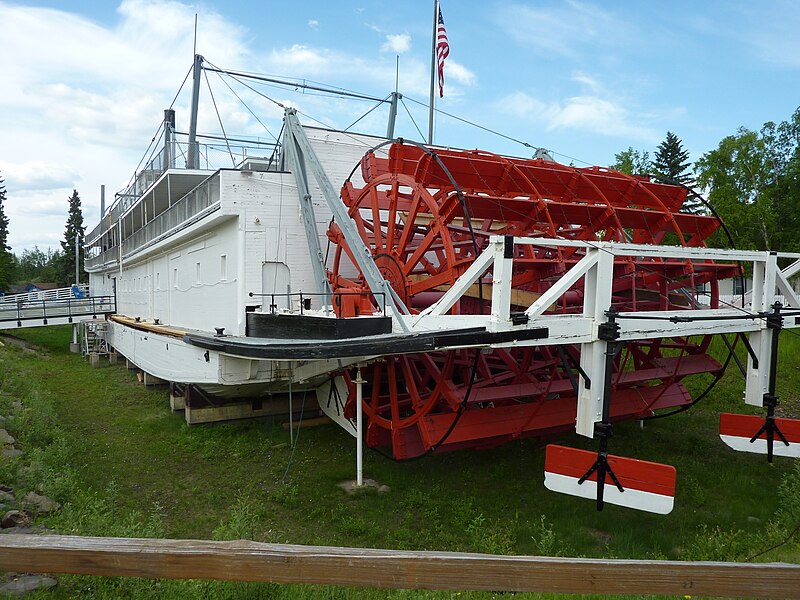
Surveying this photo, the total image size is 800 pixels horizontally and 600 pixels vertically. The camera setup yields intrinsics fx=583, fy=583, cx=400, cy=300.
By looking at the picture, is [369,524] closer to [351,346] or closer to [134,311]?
[351,346]

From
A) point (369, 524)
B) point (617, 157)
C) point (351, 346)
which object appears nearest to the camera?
point (351, 346)

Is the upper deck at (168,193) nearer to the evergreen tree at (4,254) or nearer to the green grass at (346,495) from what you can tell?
the green grass at (346,495)

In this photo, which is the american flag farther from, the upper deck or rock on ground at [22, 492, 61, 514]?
rock on ground at [22, 492, 61, 514]

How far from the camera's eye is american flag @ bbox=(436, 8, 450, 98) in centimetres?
865

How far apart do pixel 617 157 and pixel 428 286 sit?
23.2m

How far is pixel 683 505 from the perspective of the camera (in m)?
5.22

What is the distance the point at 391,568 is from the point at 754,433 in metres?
4.37

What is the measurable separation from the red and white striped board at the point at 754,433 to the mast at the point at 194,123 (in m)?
8.05

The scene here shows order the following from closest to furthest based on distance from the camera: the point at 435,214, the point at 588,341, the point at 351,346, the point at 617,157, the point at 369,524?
the point at 588,341 → the point at 351,346 → the point at 369,524 → the point at 435,214 → the point at 617,157

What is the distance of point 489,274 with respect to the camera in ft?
22.0

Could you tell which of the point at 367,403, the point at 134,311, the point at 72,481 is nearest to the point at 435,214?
the point at 367,403

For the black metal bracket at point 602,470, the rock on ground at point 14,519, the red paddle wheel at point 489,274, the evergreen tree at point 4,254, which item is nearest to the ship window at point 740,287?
the red paddle wheel at point 489,274

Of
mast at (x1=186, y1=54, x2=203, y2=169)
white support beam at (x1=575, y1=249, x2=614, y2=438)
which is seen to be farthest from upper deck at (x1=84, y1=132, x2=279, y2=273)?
white support beam at (x1=575, y1=249, x2=614, y2=438)

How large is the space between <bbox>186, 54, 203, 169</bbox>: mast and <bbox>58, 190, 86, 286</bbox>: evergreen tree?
3974 cm
